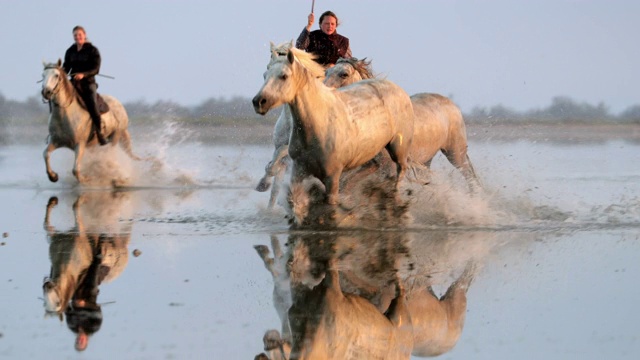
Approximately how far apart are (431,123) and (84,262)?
5.56 m

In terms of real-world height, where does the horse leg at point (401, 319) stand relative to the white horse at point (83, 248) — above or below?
above

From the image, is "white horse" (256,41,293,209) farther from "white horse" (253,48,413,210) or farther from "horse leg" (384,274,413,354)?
"horse leg" (384,274,413,354)

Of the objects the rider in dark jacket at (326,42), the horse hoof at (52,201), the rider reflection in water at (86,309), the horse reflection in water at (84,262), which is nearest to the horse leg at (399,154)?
the rider in dark jacket at (326,42)

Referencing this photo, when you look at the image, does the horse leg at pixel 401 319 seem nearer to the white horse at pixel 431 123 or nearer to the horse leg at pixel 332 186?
the horse leg at pixel 332 186

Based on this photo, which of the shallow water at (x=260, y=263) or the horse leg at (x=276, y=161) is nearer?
the shallow water at (x=260, y=263)

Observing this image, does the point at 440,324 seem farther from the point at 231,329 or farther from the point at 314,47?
the point at 314,47

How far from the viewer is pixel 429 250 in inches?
416

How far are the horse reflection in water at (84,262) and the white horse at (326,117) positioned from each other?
1.69m

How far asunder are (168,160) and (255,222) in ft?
29.7

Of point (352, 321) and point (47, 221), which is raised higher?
point (352, 321)

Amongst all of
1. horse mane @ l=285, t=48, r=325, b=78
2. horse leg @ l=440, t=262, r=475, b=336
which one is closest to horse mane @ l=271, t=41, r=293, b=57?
horse mane @ l=285, t=48, r=325, b=78

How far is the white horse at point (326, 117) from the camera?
1080cm

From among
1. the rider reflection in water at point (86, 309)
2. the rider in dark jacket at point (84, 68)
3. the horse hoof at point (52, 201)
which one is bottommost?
the horse hoof at point (52, 201)

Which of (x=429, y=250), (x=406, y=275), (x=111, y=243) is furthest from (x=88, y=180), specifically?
(x=406, y=275)
